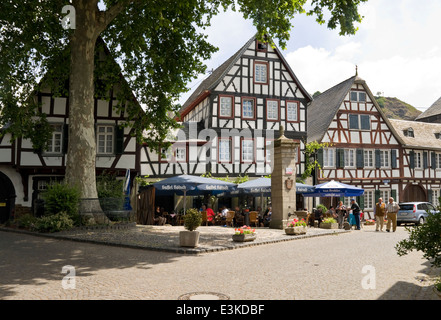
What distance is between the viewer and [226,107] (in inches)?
1056

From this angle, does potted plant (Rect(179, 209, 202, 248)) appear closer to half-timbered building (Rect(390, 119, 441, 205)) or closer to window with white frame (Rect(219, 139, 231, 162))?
window with white frame (Rect(219, 139, 231, 162))

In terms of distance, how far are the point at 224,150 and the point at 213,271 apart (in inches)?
738

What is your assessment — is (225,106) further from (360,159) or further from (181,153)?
(360,159)

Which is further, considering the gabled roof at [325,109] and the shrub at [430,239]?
A: the gabled roof at [325,109]

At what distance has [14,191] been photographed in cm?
2098

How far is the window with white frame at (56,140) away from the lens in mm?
20983

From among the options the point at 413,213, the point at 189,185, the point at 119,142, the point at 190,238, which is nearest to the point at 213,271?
the point at 190,238

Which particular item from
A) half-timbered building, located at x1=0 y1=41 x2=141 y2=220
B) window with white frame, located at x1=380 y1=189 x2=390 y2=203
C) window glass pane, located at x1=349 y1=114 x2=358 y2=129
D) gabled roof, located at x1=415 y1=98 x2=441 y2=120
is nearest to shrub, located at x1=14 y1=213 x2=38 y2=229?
half-timbered building, located at x1=0 y1=41 x2=141 y2=220

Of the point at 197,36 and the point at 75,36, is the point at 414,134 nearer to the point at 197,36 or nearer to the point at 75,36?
the point at 197,36

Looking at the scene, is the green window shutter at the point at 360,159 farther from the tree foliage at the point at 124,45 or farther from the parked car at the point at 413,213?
the tree foliage at the point at 124,45

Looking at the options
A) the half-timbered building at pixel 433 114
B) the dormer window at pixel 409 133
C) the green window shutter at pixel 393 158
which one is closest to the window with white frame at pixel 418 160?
the dormer window at pixel 409 133

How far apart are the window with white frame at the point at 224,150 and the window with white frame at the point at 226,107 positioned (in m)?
1.73

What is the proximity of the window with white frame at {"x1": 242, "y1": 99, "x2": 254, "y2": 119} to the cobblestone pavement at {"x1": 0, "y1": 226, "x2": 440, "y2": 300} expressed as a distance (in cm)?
1565
